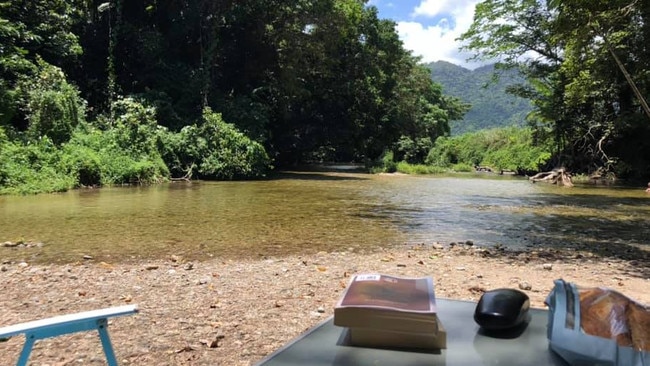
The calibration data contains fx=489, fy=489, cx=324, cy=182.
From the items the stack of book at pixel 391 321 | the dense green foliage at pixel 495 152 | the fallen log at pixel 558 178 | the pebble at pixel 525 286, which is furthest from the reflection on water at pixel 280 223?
the dense green foliage at pixel 495 152

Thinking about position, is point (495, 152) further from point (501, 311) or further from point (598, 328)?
point (598, 328)

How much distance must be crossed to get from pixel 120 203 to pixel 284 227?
5.11m

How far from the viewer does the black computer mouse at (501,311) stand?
1.40m

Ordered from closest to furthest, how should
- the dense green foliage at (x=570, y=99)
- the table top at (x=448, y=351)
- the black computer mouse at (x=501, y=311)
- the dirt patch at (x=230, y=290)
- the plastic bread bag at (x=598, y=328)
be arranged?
the plastic bread bag at (x=598, y=328)
the table top at (x=448, y=351)
the black computer mouse at (x=501, y=311)
the dirt patch at (x=230, y=290)
the dense green foliage at (x=570, y=99)

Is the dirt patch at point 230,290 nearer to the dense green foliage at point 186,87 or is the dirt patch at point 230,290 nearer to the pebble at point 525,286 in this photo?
the pebble at point 525,286

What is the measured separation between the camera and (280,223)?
8.89 m

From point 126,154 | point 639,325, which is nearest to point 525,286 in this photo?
point 639,325

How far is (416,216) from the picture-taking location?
10.0 meters

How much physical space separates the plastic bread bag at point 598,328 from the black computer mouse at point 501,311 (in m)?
0.13

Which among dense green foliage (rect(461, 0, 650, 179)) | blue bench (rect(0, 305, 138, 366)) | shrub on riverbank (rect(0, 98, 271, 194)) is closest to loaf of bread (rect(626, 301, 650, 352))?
blue bench (rect(0, 305, 138, 366))

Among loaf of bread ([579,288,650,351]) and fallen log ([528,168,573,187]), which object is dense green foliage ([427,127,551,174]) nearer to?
fallen log ([528,168,573,187])

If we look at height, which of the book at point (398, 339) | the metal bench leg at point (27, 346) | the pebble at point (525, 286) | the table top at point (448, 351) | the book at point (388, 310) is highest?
the book at point (388, 310)

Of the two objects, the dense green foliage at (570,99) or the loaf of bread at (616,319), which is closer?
the loaf of bread at (616,319)

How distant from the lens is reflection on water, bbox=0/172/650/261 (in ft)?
22.4
